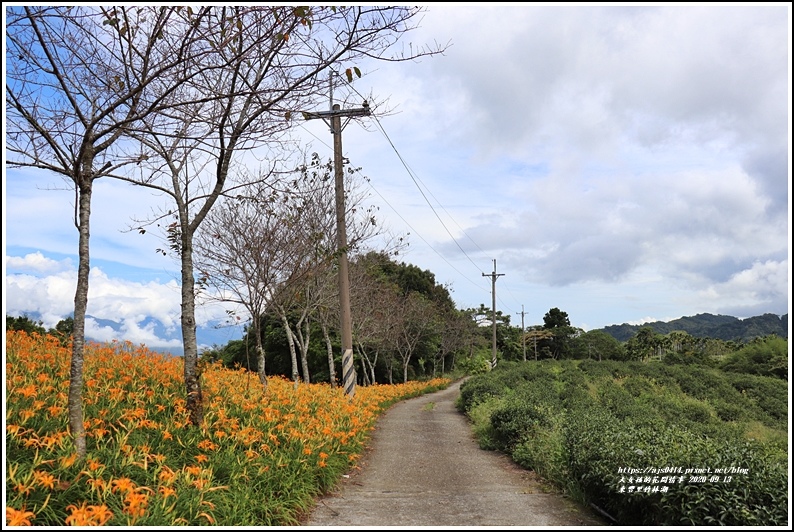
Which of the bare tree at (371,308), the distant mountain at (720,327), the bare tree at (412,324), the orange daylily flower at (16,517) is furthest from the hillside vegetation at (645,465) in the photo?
the distant mountain at (720,327)

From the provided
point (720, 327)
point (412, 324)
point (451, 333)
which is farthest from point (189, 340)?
point (720, 327)

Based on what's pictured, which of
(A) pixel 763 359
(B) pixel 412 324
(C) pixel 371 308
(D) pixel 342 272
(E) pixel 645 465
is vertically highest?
(D) pixel 342 272

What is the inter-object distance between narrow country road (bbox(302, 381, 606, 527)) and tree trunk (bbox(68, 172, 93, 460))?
214cm

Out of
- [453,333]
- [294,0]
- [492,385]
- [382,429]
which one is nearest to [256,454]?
[294,0]

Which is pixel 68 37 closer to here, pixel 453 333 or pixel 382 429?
pixel 382 429

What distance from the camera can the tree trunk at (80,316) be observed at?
4.46 m

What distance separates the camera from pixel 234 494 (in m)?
4.42

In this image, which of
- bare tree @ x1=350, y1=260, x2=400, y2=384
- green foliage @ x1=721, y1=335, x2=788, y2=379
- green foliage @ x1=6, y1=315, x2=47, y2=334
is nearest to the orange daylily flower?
green foliage @ x1=6, y1=315, x2=47, y2=334

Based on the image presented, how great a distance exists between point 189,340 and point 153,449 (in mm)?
1667

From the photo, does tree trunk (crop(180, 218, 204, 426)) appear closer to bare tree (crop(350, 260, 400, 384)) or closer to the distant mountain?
bare tree (crop(350, 260, 400, 384))

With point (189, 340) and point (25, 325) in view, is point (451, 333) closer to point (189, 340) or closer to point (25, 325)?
point (25, 325)

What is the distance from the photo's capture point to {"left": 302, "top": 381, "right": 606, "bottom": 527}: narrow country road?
5000 mm

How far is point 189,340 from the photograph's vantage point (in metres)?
6.49

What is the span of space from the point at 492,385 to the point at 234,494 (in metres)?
11.7
